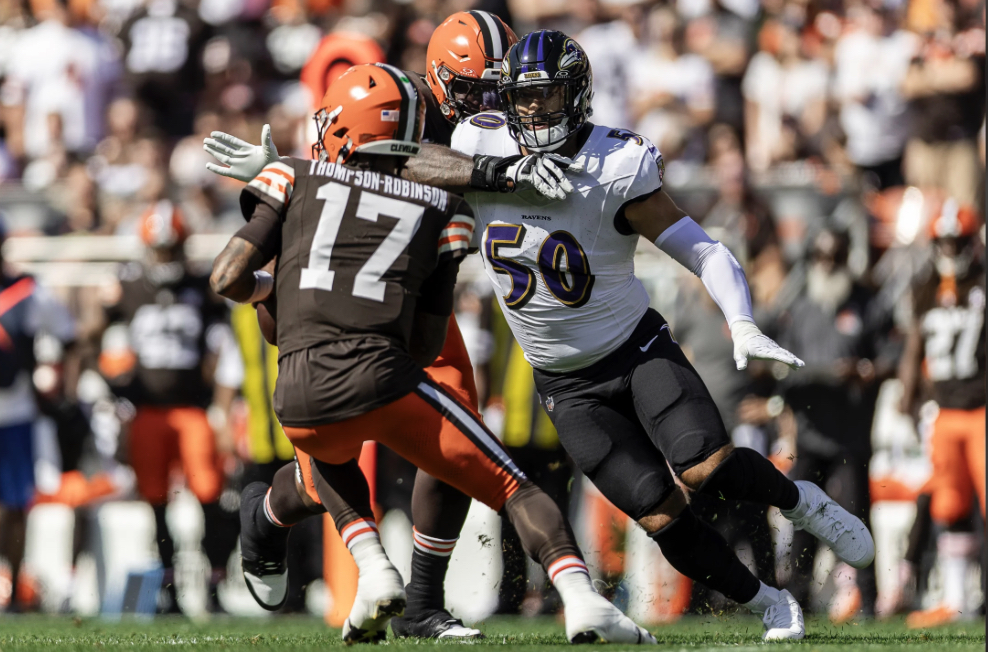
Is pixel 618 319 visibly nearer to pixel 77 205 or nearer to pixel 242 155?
pixel 242 155

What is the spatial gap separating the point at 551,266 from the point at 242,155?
1125 millimetres

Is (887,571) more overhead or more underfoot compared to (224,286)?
more underfoot

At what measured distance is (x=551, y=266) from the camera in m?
4.73

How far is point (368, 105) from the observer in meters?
4.19

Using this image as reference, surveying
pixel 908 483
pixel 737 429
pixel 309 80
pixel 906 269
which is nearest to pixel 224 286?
pixel 309 80

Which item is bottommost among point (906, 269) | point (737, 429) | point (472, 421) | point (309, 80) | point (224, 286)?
point (737, 429)

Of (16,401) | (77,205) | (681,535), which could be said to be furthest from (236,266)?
(77,205)

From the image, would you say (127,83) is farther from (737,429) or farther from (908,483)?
(908,483)

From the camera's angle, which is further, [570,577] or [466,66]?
[466,66]

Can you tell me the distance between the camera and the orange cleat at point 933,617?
622 centimetres

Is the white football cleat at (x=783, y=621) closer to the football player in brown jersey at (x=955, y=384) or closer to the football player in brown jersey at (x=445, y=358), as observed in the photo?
the football player in brown jersey at (x=445, y=358)

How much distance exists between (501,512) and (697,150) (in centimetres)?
642

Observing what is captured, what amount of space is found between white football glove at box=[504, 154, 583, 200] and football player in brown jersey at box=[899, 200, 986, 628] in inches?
139

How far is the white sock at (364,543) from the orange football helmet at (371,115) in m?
1.14
